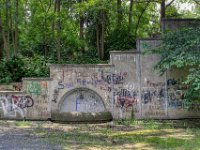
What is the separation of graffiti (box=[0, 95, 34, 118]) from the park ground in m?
0.63

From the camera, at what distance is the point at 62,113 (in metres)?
20.1

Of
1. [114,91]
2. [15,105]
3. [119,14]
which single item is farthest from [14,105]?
[119,14]

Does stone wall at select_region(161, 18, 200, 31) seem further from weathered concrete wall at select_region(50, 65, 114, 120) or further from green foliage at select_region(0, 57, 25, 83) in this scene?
green foliage at select_region(0, 57, 25, 83)

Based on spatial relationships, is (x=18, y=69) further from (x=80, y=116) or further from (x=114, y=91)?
(x=114, y=91)

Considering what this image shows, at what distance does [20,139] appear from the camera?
1513 cm

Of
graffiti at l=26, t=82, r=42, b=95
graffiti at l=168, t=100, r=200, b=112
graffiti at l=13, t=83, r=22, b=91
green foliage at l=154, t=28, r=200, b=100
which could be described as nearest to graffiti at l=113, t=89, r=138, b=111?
graffiti at l=168, t=100, r=200, b=112

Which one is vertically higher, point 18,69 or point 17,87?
point 18,69

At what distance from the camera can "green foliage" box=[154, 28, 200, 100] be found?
56.0 feet

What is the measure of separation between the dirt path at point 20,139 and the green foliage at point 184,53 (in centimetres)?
607

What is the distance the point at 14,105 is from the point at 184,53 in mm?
8150

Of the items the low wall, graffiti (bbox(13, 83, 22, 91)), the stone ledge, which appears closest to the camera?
the stone ledge

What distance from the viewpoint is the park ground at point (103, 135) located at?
13.7 m

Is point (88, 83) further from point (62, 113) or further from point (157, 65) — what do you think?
point (157, 65)

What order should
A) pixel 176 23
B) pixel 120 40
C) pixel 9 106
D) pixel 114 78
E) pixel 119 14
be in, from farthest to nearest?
pixel 120 40 < pixel 119 14 < pixel 176 23 < pixel 114 78 < pixel 9 106
